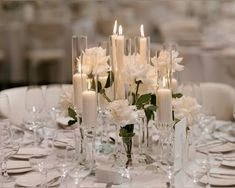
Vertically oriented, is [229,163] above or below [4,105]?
below

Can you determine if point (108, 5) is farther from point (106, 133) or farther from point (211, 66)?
point (106, 133)

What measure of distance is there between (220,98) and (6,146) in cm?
143

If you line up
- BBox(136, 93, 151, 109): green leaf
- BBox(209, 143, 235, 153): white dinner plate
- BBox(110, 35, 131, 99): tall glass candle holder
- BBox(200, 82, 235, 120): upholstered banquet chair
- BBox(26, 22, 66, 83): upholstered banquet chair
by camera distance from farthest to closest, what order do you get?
BBox(26, 22, 66, 83): upholstered banquet chair → BBox(200, 82, 235, 120): upholstered banquet chair → BBox(209, 143, 235, 153): white dinner plate → BBox(110, 35, 131, 99): tall glass candle holder → BBox(136, 93, 151, 109): green leaf

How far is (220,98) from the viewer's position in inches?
126

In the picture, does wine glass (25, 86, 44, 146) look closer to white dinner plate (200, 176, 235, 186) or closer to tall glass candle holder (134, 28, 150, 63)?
tall glass candle holder (134, 28, 150, 63)

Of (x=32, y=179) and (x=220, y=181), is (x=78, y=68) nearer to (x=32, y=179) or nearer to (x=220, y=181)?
(x=32, y=179)

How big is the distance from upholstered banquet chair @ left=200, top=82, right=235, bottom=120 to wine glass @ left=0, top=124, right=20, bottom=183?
4.15 feet

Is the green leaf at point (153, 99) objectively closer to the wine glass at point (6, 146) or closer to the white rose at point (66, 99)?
the white rose at point (66, 99)

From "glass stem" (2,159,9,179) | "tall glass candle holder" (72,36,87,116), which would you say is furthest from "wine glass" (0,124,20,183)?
Result: "tall glass candle holder" (72,36,87,116)

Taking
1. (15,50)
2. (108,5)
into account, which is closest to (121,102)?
(15,50)

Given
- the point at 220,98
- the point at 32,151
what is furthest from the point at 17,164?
the point at 220,98

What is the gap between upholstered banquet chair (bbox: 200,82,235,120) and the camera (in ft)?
10.4

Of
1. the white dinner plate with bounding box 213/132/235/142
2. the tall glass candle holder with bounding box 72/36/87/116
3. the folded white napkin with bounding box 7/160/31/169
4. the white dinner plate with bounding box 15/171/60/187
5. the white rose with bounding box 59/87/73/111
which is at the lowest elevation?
the white dinner plate with bounding box 15/171/60/187

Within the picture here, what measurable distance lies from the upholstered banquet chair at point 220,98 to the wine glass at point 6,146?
126 cm
